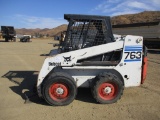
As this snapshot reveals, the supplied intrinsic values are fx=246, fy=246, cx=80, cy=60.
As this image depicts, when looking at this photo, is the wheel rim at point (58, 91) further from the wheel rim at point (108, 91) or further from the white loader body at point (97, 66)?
the wheel rim at point (108, 91)

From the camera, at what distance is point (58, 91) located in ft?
19.8

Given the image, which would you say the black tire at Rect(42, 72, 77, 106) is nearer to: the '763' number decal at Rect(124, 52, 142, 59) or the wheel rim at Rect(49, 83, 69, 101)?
the wheel rim at Rect(49, 83, 69, 101)

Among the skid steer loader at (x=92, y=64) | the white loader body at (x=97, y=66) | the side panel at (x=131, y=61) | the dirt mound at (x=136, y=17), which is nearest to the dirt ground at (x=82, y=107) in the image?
the skid steer loader at (x=92, y=64)

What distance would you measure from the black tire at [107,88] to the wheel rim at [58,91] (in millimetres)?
686

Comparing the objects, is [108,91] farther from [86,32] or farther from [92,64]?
[86,32]

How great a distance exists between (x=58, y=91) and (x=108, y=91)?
1.24 metres

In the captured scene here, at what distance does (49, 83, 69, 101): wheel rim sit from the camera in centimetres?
602

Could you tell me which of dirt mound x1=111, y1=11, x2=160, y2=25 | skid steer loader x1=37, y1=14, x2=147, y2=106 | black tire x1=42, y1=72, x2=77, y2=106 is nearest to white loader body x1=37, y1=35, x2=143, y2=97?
skid steer loader x1=37, y1=14, x2=147, y2=106

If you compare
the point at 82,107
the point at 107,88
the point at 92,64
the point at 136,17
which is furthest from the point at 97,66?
the point at 136,17

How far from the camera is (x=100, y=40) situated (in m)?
6.48

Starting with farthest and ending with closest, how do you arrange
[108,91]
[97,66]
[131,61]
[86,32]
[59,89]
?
1. [86,32]
2. [131,61]
3. [97,66]
4. [108,91]
5. [59,89]

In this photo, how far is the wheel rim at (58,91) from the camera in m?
6.02

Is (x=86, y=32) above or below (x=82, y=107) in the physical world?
above

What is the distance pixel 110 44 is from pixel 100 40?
0.36m
